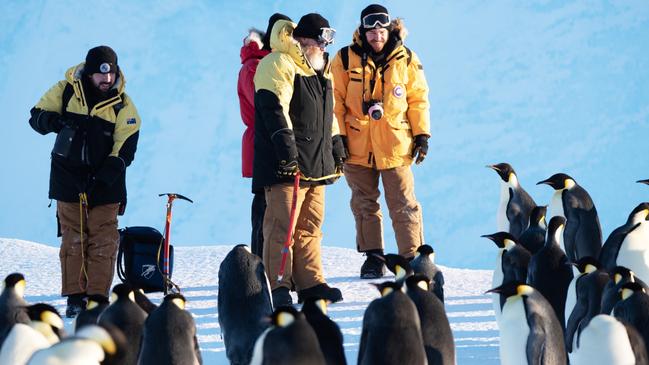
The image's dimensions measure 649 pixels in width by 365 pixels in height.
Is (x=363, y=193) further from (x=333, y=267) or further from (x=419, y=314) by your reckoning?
(x=419, y=314)

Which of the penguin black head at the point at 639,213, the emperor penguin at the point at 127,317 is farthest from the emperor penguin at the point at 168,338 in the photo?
the penguin black head at the point at 639,213

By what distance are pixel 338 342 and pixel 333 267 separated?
14.1ft

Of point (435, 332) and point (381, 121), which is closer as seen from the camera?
point (435, 332)

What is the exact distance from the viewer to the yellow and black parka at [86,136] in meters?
7.02

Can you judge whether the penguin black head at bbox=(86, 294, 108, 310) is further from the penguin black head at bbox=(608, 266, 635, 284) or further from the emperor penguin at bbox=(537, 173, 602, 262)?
the emperor penguin at bbox=(537, 173, 602, 262)

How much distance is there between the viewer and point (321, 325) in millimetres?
4543

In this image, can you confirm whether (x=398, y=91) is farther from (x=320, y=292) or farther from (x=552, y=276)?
(x=552, y=276)

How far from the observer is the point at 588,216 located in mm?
7164

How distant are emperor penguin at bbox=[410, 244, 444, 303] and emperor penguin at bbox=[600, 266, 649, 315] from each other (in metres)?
0.81

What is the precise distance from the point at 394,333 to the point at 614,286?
4.56 feet

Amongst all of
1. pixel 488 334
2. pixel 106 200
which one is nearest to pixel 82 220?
pixel 106 200

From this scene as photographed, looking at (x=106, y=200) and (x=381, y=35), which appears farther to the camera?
(x=381, y=35)

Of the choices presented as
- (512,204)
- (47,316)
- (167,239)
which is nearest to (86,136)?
(167,239)

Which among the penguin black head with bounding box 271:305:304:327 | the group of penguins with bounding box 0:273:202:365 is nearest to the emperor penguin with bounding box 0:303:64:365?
the group of penguins with bounding box 0:273:202:365
